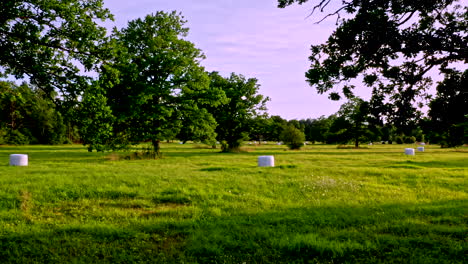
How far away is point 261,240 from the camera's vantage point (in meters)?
7.04

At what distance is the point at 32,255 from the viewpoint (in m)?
6.34

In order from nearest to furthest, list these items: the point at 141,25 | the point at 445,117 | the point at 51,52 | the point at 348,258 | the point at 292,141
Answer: the point at 348,258
the point at 445,117
the point at 51,52
the point at 141,25
the point at 292,141

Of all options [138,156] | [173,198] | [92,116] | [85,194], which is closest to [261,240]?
[173,198]

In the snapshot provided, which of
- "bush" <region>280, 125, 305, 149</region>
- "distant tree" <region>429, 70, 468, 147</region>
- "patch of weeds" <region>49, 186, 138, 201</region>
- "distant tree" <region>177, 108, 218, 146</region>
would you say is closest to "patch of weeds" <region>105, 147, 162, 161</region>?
"distant tree" <region>177, 108, 218, 146</region>

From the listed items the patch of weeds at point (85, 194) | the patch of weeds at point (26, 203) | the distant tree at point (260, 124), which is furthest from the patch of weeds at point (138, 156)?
the distant tree at point (260, 124)

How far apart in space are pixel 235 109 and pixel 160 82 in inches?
888

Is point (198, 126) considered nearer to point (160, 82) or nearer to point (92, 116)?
point (160, 82)

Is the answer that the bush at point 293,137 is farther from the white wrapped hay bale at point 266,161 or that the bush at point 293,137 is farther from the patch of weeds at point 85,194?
the patch of weeds at point 85,194

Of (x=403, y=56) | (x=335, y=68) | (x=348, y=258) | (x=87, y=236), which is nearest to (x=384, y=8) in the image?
(x=403, y=56)

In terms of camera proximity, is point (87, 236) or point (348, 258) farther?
point (87, 236)

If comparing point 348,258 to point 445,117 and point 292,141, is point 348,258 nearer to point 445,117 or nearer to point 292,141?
point 445,117

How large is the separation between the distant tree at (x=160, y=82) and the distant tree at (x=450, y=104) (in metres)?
24.8

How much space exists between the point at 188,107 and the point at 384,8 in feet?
90.7

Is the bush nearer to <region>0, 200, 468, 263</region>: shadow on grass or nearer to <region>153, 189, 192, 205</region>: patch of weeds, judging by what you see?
<region>153, 189, 192, 205</region>: patch of weeds
